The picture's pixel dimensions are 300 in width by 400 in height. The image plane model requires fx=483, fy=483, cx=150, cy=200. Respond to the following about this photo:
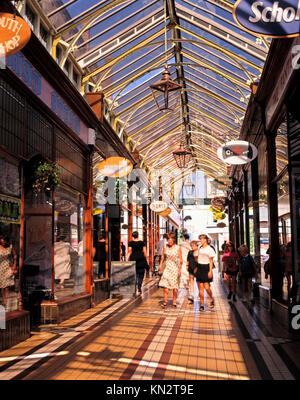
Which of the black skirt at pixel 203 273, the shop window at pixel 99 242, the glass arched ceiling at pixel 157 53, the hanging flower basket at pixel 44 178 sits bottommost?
the black skirt at pixel 203 273

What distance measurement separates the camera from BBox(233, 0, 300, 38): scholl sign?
4.76 m

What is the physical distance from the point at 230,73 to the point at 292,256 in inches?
255

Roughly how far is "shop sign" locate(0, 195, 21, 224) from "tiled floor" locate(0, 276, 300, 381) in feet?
5.58

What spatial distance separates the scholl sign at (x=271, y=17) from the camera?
4.76 m

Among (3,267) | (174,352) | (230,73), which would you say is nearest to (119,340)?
(174,352)

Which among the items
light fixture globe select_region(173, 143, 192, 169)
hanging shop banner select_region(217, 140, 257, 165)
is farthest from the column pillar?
light fixture globe select_region(173, 143, 192, 169)

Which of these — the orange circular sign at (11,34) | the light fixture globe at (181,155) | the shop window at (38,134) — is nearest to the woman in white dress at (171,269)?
the shop window at (38,134)

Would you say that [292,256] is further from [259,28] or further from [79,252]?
[79,252]

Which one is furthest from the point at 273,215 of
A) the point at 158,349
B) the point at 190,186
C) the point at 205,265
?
the point at 190,186

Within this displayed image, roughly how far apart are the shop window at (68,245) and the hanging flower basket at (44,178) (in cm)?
106

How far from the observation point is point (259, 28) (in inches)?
191

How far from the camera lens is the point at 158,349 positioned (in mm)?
6008

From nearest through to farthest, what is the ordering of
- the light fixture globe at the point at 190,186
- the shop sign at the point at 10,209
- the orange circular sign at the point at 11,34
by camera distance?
1. the orange circular sign at the point at 11,34
2. the shop sign at the point at 10,209
3. the light fixture globe at the point at 190,186

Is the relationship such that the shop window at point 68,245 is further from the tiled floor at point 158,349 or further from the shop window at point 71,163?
the tiled floor at point 158,349
